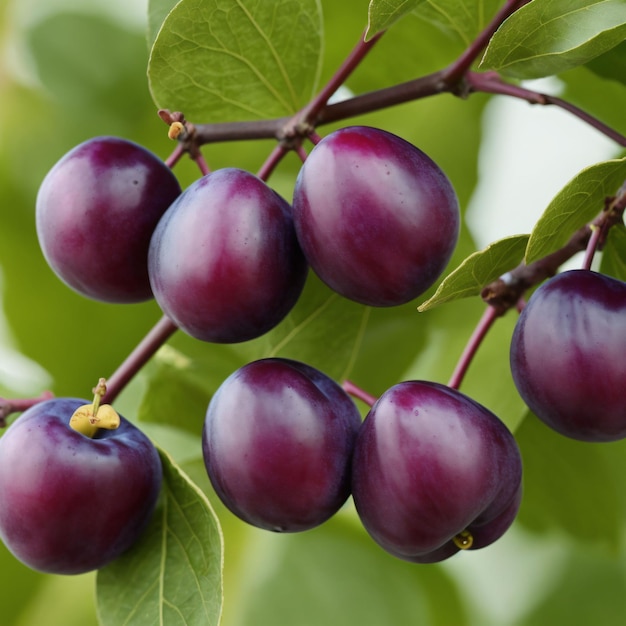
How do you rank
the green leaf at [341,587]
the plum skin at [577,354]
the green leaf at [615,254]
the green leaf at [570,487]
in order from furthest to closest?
the green leaf at [341,587] < the green leaf at [570,487] < the green leaf at [615,254] < the plum skin at [577,354]

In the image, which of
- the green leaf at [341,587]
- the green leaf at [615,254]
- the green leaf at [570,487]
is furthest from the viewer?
the green leaf at [341,587]

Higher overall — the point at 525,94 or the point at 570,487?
the point at 525,94

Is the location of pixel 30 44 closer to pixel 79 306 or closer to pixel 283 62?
pixel 79 306

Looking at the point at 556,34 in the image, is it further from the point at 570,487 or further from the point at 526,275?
the point at 570,487

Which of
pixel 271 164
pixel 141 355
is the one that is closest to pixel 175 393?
pixel 141 355

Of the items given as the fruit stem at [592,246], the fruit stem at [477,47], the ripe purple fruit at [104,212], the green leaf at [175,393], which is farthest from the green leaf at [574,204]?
the green leaf at [175,393]

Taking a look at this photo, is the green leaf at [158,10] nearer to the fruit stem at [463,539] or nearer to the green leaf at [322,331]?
the green leaf at [322,331]
